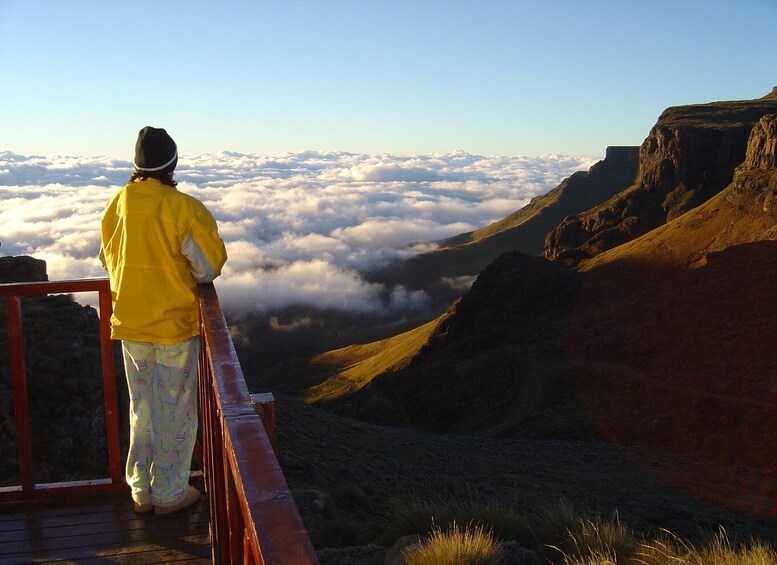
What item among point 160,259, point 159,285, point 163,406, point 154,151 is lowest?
point 163,406

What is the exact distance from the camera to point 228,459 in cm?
206

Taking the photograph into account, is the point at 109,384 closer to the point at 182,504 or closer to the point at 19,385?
the point at 19,385

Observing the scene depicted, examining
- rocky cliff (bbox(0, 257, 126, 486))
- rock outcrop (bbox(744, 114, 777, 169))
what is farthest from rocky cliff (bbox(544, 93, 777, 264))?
rocky cliff (bbox(0, 257, 126, 486))

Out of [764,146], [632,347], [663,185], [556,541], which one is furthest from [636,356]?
[663,185]

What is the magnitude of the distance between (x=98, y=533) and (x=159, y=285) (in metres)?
1.32

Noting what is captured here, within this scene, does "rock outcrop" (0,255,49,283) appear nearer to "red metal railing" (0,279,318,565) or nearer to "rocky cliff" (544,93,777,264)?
"red metal railing" (0,279,318,565)

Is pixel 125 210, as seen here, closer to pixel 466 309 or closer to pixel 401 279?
pixel 466 309

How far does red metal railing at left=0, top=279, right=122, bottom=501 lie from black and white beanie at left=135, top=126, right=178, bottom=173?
85 centimetres

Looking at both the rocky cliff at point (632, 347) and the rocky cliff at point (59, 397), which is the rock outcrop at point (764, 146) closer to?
the rocky cliff at point (632, 347)

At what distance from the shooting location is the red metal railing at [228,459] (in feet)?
5.00

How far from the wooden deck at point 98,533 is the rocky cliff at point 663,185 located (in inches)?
1919

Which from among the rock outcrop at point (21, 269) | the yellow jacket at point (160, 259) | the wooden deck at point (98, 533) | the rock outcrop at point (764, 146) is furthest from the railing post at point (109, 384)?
the rock outcrop at point (764, 146)

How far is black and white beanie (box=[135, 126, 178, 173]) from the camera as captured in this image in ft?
11.4

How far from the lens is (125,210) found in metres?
3.47
